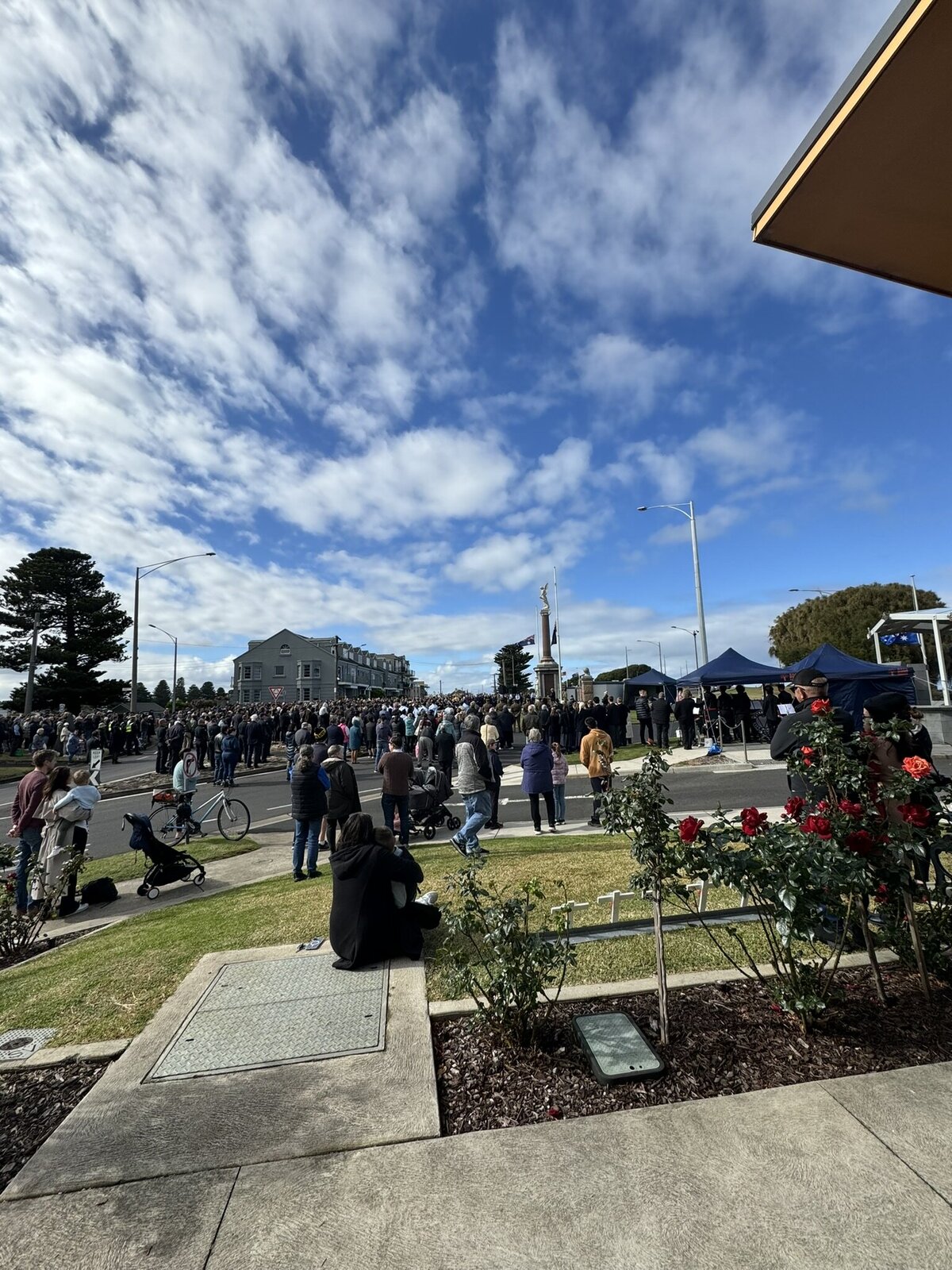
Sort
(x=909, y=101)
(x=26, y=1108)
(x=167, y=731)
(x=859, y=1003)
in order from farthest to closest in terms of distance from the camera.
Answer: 1. (x=167, y=731)
2. (x=859, y=1003)
3. (x=26, y=1108)
4. (x=909, y=101)

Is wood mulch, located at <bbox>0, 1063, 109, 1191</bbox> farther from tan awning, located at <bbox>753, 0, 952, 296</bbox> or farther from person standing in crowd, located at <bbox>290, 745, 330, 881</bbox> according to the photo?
tan awning, located at <bbox>753, 0, 952, 296</bbox>

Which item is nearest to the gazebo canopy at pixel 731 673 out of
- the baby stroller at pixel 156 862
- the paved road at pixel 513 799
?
the paved road at pixel 513 799

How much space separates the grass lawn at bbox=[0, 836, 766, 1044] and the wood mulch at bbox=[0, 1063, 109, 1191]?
1.11ft

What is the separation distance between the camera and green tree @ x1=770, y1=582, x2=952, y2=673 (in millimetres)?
52519

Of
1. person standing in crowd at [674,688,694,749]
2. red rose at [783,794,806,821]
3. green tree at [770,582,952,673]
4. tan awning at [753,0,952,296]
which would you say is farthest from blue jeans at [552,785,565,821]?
green tree at [770,582,952,673]

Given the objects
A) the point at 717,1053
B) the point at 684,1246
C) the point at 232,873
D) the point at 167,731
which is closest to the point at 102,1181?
the point at 684,1246

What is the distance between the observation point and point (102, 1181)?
2.57 m

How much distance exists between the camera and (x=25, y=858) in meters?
7.37

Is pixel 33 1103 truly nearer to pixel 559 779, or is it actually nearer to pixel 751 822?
pixel 751 822

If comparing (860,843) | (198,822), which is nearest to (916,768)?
(860,843)

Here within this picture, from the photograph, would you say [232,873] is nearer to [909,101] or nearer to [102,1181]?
[102,1181]

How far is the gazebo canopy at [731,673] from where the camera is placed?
19.2m

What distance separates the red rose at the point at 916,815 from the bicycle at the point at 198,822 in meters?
9.42

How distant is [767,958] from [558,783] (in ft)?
20.0
